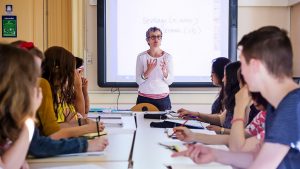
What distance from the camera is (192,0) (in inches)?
206

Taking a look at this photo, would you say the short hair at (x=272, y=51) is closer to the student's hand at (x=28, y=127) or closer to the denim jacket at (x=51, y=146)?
the student's hand at (x=28, y=127)

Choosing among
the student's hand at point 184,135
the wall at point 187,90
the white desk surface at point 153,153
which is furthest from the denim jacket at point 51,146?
the wall at point 187,90

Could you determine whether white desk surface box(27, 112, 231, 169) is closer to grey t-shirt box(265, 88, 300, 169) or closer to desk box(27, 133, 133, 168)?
desk box(27, 133, 133, 168)

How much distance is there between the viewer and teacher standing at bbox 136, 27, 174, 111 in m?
4.43

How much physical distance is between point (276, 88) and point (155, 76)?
3181mm

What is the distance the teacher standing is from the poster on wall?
6.13ft

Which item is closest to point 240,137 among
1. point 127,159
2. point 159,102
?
point 127,159

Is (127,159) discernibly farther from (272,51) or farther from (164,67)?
(164,67)

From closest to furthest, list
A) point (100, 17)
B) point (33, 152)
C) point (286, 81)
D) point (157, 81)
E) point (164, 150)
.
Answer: point (286, 81)
point (33, 152)
point (164, 150)
point (157, 81)
point (100, 17)

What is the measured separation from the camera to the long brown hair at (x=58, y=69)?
2451 mm

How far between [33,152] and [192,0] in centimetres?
382

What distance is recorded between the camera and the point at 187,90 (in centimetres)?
533

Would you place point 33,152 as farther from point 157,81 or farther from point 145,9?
point 145,9

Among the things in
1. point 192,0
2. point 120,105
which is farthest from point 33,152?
point 192,0
